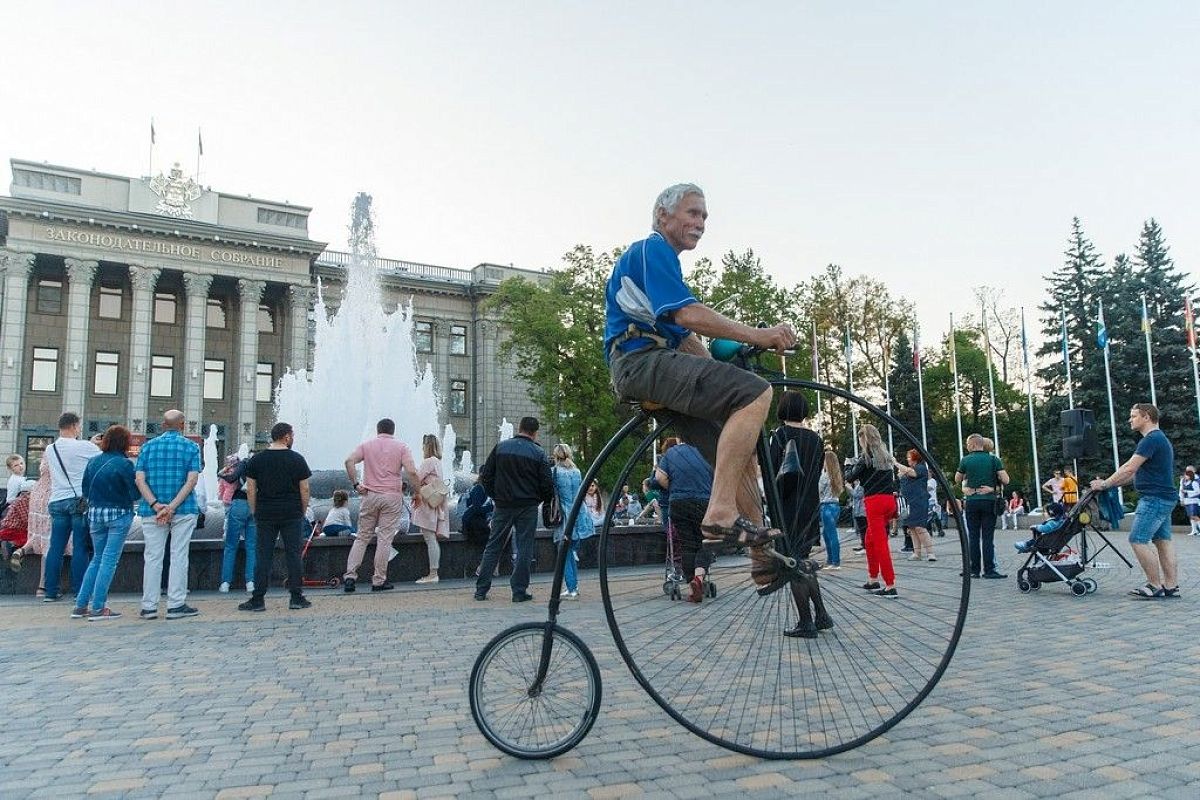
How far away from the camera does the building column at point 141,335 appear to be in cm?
5272

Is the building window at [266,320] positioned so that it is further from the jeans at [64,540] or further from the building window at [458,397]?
the jeans at [64,540]

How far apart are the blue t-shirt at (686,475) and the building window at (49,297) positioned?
5733 centimetres

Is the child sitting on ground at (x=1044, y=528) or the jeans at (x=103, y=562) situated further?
the child sitting on ground at (x=1044, y=528)

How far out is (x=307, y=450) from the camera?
91.4 ft

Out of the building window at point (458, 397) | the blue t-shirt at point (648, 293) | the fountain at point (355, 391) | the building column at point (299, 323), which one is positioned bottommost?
the blue t-shirt at point (648, 293)

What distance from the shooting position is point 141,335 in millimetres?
53812

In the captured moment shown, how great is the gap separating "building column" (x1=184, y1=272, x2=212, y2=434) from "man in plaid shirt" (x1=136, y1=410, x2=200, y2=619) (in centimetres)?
4818

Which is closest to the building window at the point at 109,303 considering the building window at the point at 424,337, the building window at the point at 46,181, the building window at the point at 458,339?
the building window at the point at 46,181

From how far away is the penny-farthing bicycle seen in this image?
13.3 ft

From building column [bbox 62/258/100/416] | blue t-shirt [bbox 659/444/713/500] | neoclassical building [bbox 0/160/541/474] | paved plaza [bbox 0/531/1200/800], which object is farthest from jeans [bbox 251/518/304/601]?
building column [bbox 62/258/100/416]

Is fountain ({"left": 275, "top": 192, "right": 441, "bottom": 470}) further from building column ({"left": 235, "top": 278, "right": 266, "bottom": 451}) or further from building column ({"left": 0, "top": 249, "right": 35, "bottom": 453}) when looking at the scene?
building column ({"left": 0, "top": 249, "right": 35, "bottom": 453})

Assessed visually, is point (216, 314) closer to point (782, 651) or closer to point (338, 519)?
point (338, 519)

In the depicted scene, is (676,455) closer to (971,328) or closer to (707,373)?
(707,373)

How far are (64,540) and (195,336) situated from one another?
48.2 metres
